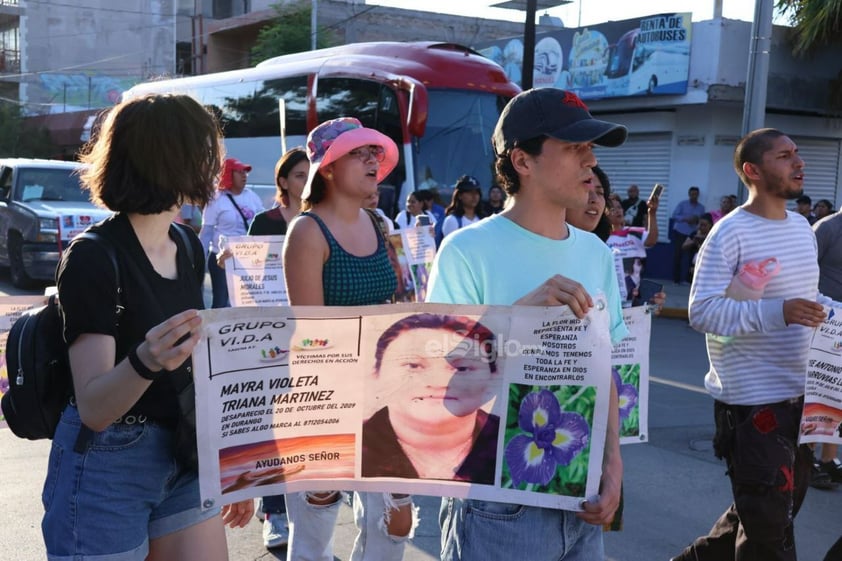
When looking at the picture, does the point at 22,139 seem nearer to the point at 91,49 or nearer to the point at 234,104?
the point at 91,49

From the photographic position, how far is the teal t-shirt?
8.29 ft

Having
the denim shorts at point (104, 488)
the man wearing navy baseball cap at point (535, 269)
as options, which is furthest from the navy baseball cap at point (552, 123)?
the denim shorts at point (104, 488)

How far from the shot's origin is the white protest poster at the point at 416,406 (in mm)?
2359

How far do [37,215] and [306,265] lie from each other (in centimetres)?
1223

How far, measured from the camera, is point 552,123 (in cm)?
256

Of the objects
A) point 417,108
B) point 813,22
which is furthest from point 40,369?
point 813,22

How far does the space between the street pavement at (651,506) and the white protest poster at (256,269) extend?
4.17 ft

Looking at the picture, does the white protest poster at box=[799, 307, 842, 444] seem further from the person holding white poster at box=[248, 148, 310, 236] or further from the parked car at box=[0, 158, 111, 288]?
the parked car at box=[0, 158, 111, 288]

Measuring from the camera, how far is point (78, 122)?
37.3 metres

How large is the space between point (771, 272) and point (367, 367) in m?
2.19

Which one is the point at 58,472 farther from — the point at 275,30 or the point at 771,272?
the point at 275,30

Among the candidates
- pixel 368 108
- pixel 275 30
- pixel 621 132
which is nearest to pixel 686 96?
pixel 368 108

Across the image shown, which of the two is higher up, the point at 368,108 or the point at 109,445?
the point at 368,108

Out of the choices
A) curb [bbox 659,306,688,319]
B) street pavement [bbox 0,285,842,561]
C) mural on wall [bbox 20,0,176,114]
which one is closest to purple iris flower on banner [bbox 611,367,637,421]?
street pavement [bbox 0,285,842,561]
